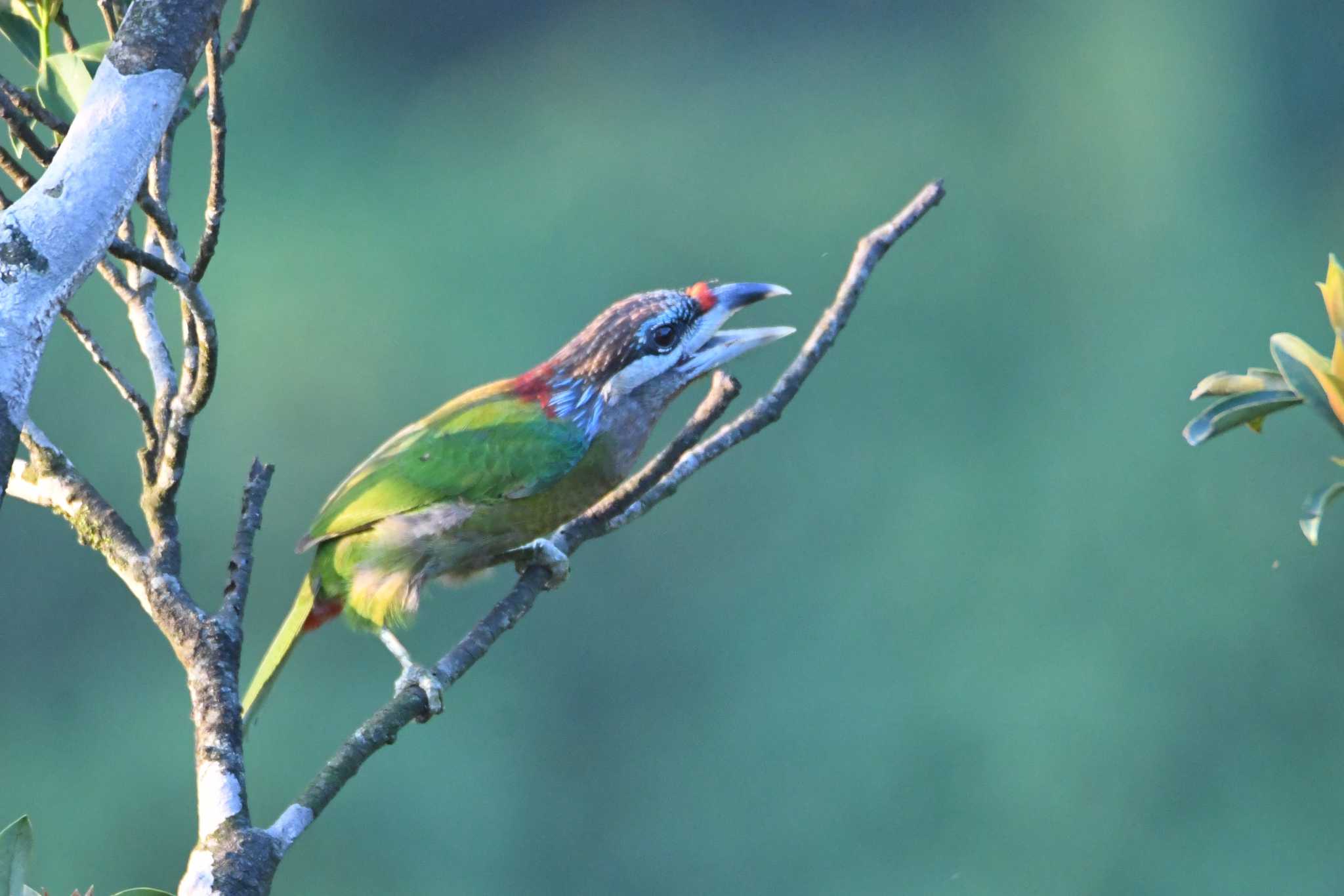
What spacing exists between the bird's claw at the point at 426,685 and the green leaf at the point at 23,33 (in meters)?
1.04

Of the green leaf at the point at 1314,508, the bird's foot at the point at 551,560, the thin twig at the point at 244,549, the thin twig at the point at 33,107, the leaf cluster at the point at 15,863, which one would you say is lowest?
the green leaf at the point at 1314,508

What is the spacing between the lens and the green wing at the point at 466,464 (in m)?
2.88

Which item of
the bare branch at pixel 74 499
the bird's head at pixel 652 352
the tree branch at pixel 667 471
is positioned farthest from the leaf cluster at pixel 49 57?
the bird's head at pixel 652 352

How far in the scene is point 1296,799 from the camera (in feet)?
36.1

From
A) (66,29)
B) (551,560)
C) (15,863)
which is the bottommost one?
(15,863)

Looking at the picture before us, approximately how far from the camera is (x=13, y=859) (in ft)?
4.92

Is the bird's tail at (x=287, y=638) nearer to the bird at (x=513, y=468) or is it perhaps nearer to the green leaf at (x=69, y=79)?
the bird at (x=513, y=468)

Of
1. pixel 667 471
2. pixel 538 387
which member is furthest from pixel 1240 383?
pixel 538 387

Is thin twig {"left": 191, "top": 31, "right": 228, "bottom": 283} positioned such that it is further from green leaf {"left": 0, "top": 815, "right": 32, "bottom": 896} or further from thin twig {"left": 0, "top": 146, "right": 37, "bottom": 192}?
green leaf {"left": 0, "top": 815, "right": 32, "bottom": 896}

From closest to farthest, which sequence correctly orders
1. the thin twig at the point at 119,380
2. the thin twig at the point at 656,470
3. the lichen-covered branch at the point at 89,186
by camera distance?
the lichen-covered branch at the point at 89,186, the thin twig at the point at 119,380, the thin twig at the point at 656,470

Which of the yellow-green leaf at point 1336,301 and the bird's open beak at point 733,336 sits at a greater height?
the bird's open beak at point 733,336

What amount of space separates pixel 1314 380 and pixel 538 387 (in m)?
1.68

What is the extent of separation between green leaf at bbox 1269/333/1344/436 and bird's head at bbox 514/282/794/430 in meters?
1.32

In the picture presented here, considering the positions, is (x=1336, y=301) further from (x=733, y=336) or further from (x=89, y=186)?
(x=733, y=336)
